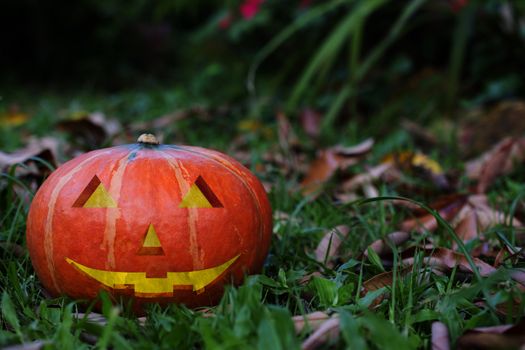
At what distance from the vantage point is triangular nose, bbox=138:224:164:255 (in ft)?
4.23

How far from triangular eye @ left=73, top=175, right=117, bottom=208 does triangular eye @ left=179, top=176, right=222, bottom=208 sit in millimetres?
158

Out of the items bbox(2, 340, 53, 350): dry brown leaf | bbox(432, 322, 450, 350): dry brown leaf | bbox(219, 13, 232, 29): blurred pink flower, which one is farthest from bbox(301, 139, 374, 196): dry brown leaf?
bbox(219, 13, 232, 29): blurred pink flower

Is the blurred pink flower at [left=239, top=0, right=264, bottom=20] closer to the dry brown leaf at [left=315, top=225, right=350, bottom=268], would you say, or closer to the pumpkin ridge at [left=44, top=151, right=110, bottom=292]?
the dry brown leaf at [left=315, top=225, right=350, bottom=268]

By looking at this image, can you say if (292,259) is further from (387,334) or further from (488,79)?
(488,79)

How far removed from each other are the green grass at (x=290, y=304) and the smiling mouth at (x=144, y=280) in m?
0.04

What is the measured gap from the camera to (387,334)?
3.28 feet

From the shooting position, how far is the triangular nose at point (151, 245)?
1.29 m

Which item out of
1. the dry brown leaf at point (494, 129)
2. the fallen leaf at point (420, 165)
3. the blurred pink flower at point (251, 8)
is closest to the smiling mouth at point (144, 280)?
the fallen leaf at point (420, 165)

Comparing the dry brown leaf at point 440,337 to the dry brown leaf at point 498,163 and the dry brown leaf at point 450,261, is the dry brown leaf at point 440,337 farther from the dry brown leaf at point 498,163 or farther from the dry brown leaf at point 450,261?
the dry brown leaf at point 498,163

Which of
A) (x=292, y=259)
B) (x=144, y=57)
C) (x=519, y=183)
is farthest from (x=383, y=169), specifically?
(x=144, y=57)

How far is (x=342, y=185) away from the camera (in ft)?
7.64

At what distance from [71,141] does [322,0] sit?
6.57 feet

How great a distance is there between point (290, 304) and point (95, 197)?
1.64 ft

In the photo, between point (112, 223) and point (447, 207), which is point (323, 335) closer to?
point (112, 223)
